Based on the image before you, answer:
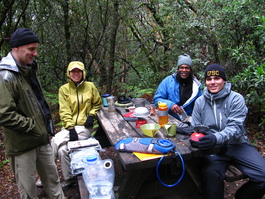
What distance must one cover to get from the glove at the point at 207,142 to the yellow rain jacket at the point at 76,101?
2.24 meters

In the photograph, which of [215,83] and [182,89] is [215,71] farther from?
[182,89]

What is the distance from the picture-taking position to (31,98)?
2.62 m

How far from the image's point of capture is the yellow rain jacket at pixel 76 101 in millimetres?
4012

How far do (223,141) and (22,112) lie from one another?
2.26m

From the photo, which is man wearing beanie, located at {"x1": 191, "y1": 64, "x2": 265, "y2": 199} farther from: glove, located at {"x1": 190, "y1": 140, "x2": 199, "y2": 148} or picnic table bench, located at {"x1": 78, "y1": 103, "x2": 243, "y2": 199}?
picnic table bench, located at {"x1": 78, "y1": 103, "x2": 243, "y2": 199}

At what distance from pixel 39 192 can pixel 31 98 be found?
1.79 meters

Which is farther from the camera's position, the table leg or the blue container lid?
the blue container lid

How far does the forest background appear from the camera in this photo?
16.6ft

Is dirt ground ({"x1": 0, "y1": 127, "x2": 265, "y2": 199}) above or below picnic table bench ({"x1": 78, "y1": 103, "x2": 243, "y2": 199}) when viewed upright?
below

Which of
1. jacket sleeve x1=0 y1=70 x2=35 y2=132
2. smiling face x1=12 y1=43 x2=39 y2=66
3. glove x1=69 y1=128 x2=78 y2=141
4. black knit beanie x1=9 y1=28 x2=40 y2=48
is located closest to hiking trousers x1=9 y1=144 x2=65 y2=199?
jacket sleeve x1=0 y1=70 x2=35 y2=132

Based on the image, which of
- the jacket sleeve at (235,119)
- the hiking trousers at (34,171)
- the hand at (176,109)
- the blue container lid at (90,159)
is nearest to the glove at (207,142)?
the jacket sleeve at (235,119)

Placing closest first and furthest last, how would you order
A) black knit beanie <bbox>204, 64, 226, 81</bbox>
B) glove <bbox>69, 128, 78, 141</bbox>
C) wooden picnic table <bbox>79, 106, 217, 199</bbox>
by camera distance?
wooden picnic table <bbox>79, 106, 217, 199</bbox>, black knit beanie <bbox>204, 64, 226, 81</bbox>, glove <bbox>69, 128, 78, 141</bbox>

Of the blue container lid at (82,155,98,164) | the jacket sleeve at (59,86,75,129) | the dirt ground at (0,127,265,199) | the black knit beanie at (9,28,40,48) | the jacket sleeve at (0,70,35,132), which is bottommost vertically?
the dirt ground at (0,127,265,199)

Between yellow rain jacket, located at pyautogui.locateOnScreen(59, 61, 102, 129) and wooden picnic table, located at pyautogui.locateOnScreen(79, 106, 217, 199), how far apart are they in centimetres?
63
